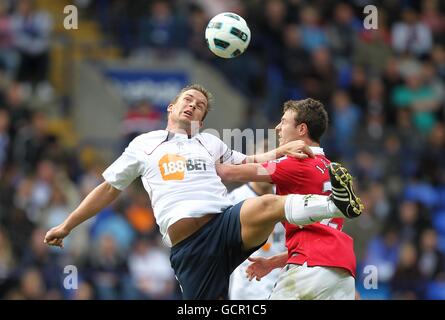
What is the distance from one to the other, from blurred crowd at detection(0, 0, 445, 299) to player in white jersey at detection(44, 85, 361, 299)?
5.27m

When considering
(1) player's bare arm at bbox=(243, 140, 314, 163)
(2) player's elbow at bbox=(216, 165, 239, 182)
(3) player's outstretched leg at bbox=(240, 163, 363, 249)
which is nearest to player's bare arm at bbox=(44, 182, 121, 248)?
(2) player's elbow at bbox=(216, 165, 239, 182)

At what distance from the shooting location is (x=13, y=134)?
1733cm

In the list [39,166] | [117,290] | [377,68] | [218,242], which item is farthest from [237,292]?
[377,68]

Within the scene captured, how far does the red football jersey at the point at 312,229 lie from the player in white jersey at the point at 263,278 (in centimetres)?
168

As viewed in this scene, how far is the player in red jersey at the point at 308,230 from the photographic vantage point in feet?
29.5

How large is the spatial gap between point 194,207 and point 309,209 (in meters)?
1.14

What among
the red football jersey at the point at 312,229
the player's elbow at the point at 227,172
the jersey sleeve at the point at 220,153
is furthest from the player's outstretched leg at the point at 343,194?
the jersey sleeve at the point at 220,153

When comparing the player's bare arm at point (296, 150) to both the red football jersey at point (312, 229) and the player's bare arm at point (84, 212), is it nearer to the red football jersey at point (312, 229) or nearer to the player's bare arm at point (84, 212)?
the red football jersey at point (312, 229)

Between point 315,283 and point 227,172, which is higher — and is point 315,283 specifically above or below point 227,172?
below

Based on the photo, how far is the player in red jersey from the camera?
8.98 meters

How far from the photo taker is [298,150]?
920 centimetres

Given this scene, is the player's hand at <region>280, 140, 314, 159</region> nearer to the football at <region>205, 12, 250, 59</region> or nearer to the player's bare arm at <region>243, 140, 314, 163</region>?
the player's bare arm at <region>243, 140, 314, 163</region>

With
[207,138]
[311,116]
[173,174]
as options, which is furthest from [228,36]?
[173,174]

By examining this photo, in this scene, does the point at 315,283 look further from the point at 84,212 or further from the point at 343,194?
the point at 84,212
